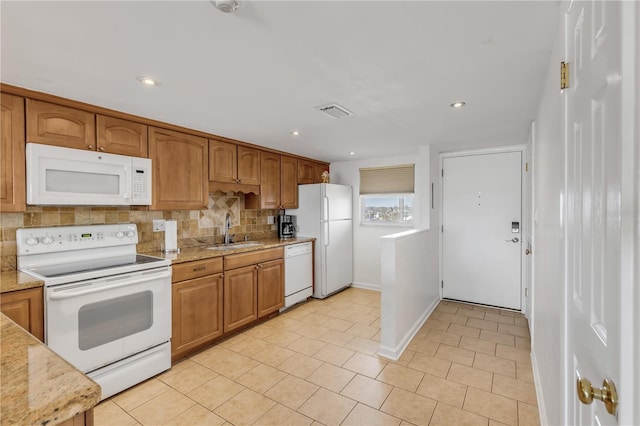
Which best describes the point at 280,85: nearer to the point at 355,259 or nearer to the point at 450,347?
the point at 450,347

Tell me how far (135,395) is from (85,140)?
6.32 ft

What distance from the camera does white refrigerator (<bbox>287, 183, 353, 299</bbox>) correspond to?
4363 mm

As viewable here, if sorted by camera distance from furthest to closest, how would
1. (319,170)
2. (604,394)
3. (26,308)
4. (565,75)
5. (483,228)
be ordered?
1. (319,170)
2. (483,228)
3. (26,308)
4. (565,75)
5. (604,394)

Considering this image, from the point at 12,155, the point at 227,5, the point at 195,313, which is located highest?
the point at 227,5

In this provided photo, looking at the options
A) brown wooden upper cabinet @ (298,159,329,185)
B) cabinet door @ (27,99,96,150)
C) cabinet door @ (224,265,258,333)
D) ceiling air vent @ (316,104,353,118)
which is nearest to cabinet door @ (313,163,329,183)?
brown wooden upper cabinet @ (298,159,329,185)

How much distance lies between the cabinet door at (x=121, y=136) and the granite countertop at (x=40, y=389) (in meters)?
1.91

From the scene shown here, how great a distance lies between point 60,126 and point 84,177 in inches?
15.0

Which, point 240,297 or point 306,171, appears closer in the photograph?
point 240,297

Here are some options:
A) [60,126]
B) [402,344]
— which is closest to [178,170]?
[60,126]

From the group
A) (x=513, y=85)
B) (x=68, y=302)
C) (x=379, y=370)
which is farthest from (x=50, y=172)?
(x=513, y=85)

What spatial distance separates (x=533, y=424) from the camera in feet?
6.12

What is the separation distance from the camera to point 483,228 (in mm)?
4016

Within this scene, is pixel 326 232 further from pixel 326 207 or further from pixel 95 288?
pixel 95 288

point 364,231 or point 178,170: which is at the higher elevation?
point 178,170
